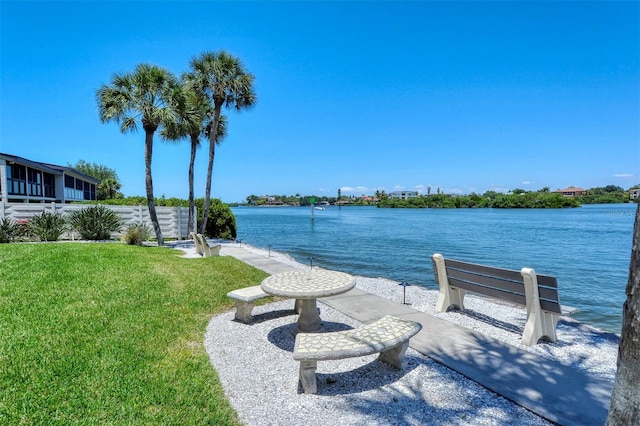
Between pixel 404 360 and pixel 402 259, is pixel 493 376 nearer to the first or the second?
pixel 404 360

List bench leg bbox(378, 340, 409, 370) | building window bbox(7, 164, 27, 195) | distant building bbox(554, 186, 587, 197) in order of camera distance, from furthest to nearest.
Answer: distant building bbox(554, 186, 587, 197) < building window bbox(7, 164, 27, 195) < bench leg bbox(378, 340, 409, 370)

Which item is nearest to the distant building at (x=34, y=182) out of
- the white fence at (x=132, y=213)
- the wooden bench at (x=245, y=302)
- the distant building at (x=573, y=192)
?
the white fence at (x=132, y=213)

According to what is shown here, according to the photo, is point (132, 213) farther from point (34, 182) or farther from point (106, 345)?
point (106, 345)

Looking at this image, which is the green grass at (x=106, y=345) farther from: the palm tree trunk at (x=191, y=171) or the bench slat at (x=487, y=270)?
the palm tree trunk at (x=191, y=171)

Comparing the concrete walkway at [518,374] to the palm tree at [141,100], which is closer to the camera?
the concrete walkway at [518,374]

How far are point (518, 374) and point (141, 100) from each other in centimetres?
1611

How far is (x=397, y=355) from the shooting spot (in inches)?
154

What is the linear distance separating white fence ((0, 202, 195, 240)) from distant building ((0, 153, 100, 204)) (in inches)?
56.8

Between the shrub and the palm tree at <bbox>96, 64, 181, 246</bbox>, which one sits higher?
the palm tree at <bbox>96, 64, 181, 246</bbox>

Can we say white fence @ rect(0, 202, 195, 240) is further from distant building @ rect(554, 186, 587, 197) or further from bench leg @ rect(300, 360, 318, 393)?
distant building @ rect(554, 186, 587, 197)

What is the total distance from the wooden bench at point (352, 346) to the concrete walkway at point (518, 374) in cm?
63

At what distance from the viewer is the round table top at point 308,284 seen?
4457 mm

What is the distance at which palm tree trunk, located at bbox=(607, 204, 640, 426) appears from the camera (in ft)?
5.67

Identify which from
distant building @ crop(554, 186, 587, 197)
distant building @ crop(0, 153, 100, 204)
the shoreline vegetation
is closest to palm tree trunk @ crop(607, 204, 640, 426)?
distant building @ crop(0, 153, 100, 204)
